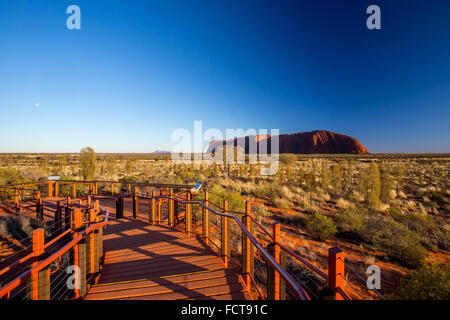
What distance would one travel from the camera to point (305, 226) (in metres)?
9.53

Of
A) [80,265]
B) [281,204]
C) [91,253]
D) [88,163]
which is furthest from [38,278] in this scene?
[88,163]

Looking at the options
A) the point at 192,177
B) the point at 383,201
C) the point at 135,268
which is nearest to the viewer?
the point at 135,268

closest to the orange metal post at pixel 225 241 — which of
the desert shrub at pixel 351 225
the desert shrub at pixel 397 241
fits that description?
the desert shrub at pixel 397 241

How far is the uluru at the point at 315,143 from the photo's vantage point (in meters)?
96.1

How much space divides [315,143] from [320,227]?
10097 centimetres

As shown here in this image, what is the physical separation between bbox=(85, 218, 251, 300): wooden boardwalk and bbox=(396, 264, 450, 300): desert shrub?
408 centimetres

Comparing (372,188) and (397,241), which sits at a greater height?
(372,188)

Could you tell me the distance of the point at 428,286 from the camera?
4164mm

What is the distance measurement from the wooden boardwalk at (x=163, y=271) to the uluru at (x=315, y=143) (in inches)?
3469

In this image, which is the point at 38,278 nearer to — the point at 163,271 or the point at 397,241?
the point at 163,271

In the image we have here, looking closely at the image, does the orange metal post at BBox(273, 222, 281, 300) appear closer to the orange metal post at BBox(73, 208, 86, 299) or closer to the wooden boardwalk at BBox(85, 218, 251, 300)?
the wooden boardwalk at BBox(85, 218, 251, 300)
